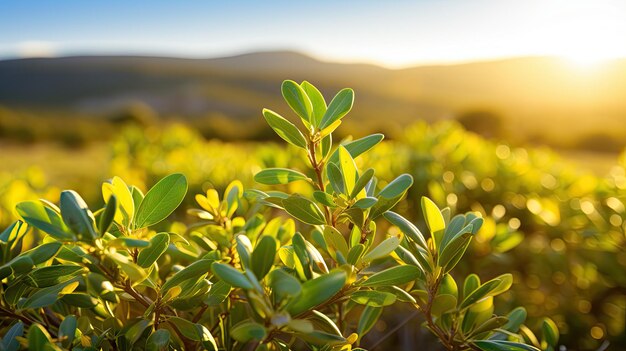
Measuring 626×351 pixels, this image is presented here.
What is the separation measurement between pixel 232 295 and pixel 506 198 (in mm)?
1720

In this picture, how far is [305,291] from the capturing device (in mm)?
584

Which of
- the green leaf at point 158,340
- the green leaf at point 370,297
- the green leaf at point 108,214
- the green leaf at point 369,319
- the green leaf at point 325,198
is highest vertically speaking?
the green leaf at point 108,214

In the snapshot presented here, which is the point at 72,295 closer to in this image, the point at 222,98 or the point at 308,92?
the point at 308,92

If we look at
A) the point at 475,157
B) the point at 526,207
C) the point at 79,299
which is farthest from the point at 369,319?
the point at 475,157

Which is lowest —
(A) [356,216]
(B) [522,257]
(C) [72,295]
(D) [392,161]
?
(B) [522,257]

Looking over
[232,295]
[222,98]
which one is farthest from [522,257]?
[222,98]

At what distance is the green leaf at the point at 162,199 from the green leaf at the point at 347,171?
9.0 inches

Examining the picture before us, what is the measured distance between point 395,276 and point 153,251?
337 mm

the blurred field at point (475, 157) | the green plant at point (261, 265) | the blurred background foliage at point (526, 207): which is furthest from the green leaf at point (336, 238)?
the blurred background foliage at point (526, 207)

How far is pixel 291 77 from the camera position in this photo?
50.0 metres

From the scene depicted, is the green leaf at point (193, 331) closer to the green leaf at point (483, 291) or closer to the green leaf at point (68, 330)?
the green leaf at point (68, 330)

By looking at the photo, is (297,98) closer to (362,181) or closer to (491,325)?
(362,181)

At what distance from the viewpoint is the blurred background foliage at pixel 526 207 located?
1844 mm

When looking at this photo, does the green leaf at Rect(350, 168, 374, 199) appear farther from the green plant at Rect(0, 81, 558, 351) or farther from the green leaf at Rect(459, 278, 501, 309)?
the green leaf at Rect(459, 278, 501, 309)
